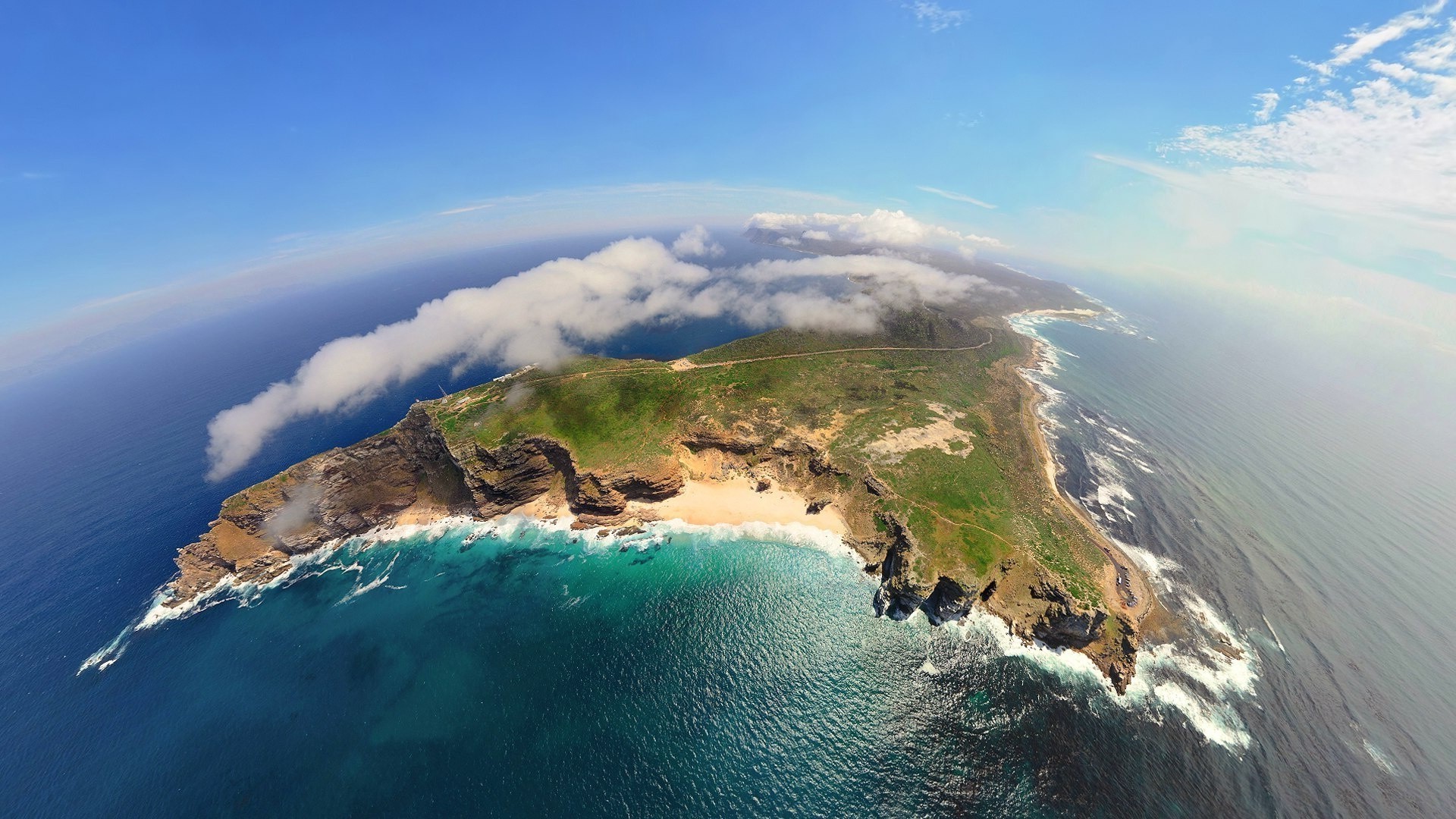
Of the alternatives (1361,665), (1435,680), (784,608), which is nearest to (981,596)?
(784,608)

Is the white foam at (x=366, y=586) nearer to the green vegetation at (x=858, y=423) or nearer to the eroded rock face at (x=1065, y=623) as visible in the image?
the green vegetation at (x=858, y=423)

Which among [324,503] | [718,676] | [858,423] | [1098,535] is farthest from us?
[858,423]

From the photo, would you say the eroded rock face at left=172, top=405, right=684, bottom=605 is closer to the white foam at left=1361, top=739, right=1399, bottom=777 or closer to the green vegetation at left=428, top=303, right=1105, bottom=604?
the green vegetation at left=428, top=303, right=1105, bottom=604

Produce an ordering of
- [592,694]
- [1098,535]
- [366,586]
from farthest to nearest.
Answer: [1098,535]
[366,586]
[592,694]

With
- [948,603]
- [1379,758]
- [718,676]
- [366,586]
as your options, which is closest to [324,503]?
[366,586]

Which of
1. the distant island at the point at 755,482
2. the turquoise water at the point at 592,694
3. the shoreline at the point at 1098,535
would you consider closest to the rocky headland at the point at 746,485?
the distant island at the point at 755,482

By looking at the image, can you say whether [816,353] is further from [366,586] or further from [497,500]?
[366,586]

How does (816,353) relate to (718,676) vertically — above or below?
above
